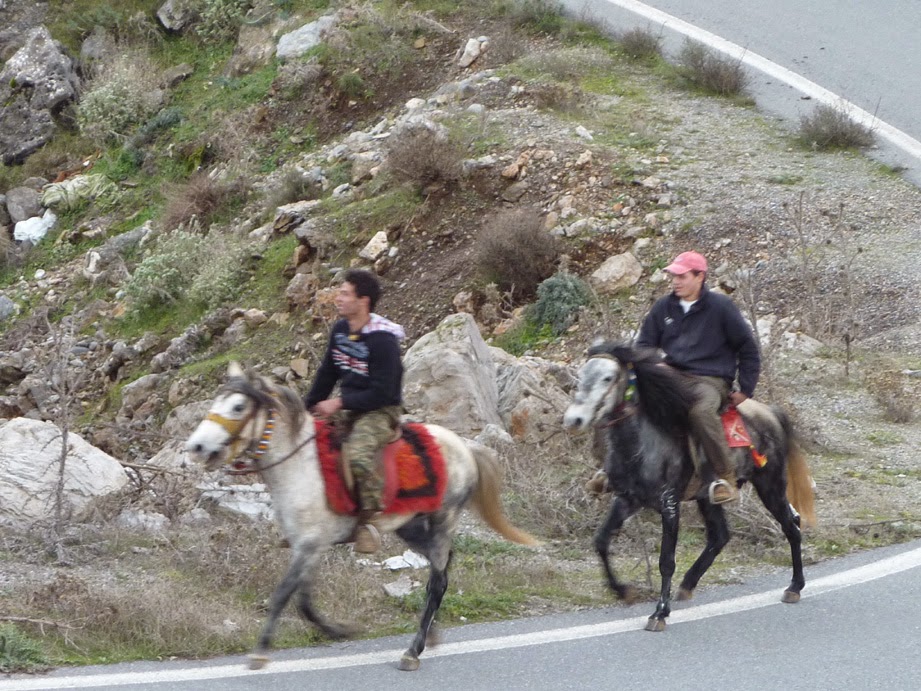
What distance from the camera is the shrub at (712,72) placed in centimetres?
1775

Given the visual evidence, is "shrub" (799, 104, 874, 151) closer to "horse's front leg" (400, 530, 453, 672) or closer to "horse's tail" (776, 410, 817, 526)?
"horse's tail" (776, 410, 817, 526)

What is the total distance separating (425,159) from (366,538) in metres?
9.41

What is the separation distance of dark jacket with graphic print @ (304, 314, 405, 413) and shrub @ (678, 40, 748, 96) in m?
12.3

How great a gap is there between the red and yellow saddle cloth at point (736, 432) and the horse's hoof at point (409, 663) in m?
2.40

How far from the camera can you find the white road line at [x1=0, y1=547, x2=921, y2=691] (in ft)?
20.5

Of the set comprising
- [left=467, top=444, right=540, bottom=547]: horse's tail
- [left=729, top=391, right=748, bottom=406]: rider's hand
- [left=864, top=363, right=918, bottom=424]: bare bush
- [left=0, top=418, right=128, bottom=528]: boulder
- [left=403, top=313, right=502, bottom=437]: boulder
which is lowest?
[left=403, top=313, right=502, bottom=437]: boulder

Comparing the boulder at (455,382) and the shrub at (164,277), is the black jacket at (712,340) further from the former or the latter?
the shrub at (164,277)

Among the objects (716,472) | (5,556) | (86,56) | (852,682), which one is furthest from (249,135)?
(852,682)

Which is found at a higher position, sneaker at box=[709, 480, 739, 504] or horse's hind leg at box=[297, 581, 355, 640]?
sneaker at box=[709, 480, 739, 504]

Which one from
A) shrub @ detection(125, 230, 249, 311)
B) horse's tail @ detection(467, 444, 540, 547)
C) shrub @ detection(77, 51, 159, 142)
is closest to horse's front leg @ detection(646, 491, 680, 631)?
horse's tail @ detection(467, 444, 540, 547)

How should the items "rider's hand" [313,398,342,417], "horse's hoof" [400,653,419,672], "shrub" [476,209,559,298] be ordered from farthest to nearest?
"shrub" [476,209,559,298]
"rider's hand" [313,398,342,417]
"horse's hoof" [400,653,419,672]

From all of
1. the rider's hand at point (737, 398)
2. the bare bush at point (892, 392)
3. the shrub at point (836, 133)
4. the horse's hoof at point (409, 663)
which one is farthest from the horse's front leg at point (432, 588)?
the shrub at point (836, 133)

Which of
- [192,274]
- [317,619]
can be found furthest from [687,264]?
[192,274]

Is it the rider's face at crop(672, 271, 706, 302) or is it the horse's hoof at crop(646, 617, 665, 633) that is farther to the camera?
the rider's face at crop(672, 271, 706, 302)
